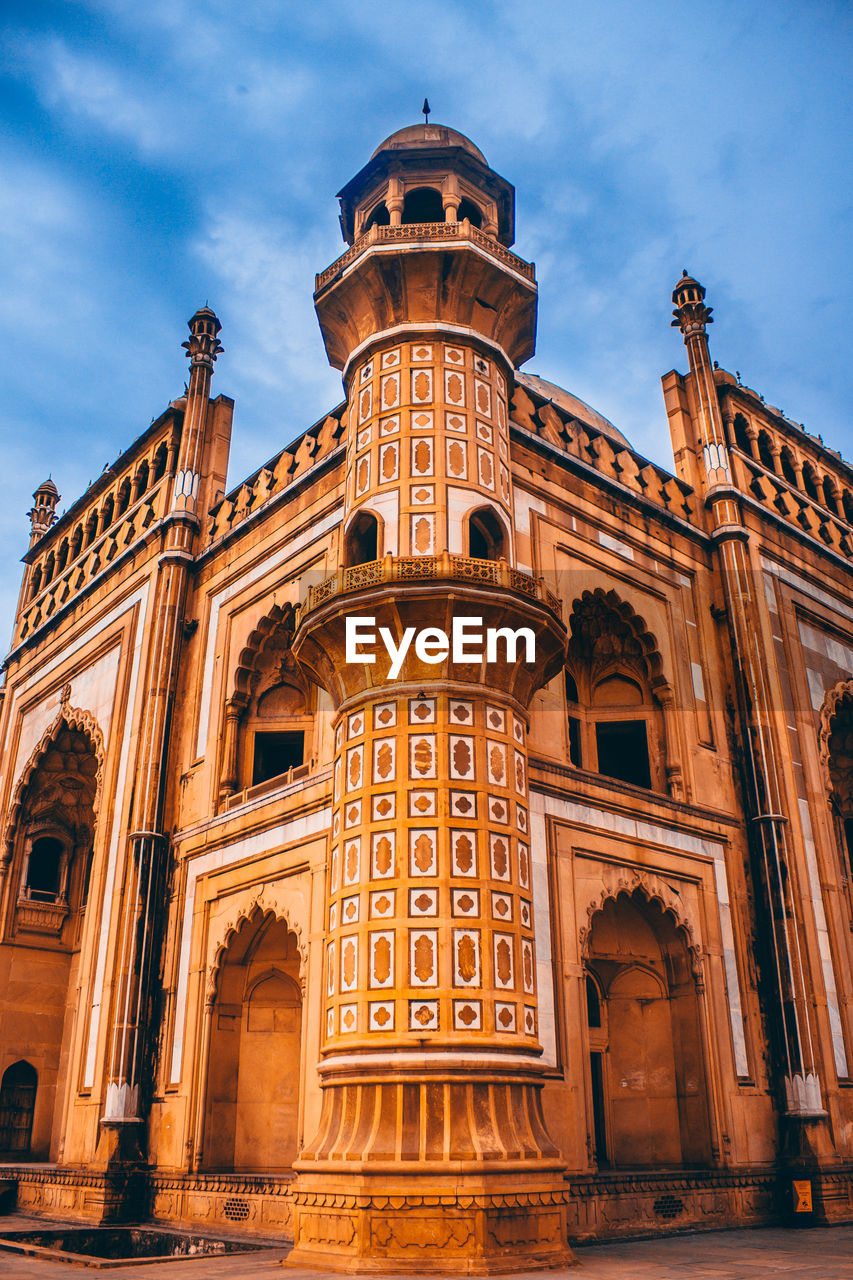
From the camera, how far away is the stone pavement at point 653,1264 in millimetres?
9961

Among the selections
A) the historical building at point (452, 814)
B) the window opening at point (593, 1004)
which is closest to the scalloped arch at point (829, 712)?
the historical building at point (452, 814)

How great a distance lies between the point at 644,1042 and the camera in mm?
16203

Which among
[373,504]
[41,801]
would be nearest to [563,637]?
[373,504]

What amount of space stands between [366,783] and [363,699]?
1.05 m

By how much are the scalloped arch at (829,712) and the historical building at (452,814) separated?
0.13 meters

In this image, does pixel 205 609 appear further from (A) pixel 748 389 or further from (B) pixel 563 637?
(A) pixel 748 389

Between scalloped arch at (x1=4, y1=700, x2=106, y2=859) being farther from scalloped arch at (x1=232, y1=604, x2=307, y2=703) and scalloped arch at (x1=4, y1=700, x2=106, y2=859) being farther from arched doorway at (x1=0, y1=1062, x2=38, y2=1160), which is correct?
scalloped arch at (x1=232, y1=604, x2=307, y2=703)

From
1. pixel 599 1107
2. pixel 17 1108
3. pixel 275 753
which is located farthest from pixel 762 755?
pixel 17 1108

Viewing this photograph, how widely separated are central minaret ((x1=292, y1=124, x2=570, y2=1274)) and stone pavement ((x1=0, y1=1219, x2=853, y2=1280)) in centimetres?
60

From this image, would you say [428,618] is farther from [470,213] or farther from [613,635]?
[470,213]

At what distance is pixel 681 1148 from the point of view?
15.5m

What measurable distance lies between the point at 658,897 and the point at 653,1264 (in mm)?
5945

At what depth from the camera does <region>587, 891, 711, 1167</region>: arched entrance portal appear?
1561cm

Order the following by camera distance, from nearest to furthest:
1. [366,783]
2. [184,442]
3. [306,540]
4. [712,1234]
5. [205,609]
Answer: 1. [366,783]
2. [712,1234]
3. [306,540]
4. [205,609]
5. [184,442]
